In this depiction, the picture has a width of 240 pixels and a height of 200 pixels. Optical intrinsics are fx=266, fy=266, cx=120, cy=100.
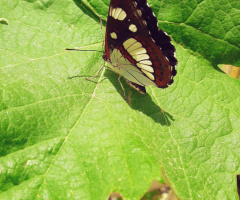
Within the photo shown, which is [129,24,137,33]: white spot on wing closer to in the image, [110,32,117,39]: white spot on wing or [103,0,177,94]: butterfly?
[103,0,177,94]: butterfly

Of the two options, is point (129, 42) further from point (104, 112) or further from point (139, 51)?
point (104, 112)

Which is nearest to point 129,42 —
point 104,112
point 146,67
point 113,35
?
point 113,35

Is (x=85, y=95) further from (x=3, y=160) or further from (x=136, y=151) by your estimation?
(x=3, y=160)

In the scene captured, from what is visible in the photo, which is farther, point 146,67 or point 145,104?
point 146,67

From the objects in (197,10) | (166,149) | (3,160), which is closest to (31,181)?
(3,160)

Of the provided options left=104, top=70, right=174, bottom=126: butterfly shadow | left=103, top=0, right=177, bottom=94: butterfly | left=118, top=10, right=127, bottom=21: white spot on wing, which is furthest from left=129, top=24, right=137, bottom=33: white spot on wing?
left=104, top=70, right=174, bottom=126: butterfly shadow

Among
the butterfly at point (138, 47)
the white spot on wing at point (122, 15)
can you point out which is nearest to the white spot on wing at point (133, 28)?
the butterfly at point (138, 47)
